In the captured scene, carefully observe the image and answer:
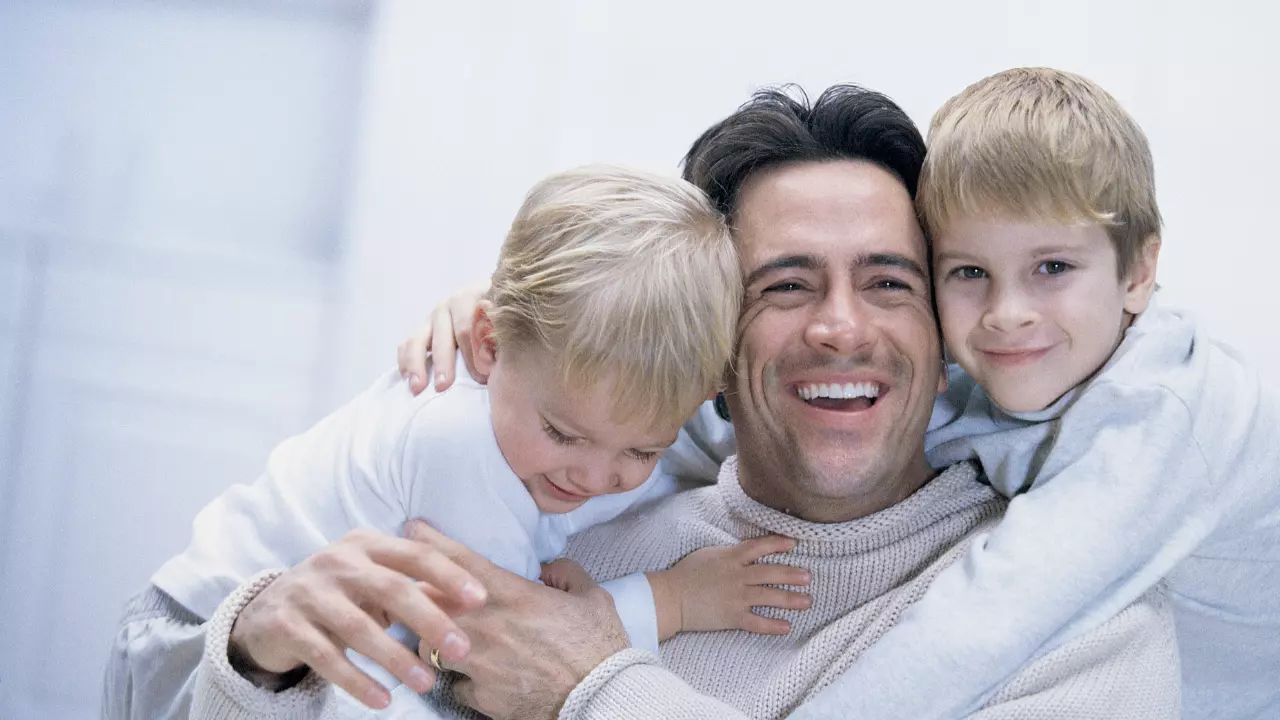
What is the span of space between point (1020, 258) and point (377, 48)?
2.17 metres

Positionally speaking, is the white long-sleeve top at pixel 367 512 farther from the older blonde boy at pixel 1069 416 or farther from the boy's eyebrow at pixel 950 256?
the boy's eyebrow at pixel 950 256

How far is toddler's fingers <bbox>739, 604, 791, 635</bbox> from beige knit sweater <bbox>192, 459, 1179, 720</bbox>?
0.06 ft

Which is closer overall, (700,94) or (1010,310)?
(1010,310)

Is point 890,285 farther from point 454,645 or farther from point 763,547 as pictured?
point 454,645

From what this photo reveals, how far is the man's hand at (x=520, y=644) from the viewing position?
1573mm

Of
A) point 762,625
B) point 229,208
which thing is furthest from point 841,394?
point 229,208

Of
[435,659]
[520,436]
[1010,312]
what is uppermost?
[1010,312]

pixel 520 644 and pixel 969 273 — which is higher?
pixel 969 273

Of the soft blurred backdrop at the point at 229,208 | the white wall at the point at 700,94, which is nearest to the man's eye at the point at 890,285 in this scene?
the white wall at the point at 700,94

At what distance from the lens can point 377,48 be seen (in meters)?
3.30

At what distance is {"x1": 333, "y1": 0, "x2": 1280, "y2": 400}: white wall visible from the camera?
265 centimetres

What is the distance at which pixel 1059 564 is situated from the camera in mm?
1494

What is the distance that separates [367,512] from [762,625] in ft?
1.87

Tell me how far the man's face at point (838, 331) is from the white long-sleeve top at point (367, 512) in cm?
30
